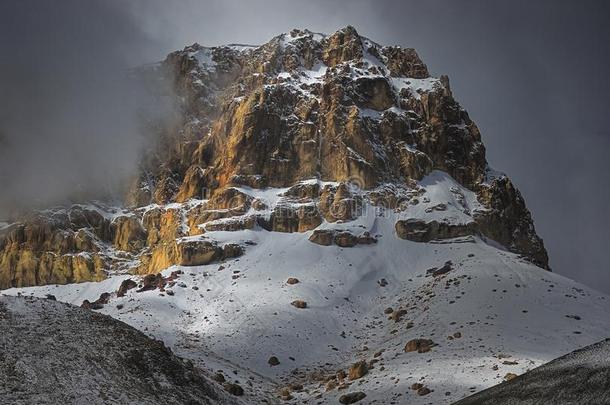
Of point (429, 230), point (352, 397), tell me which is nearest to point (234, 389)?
point (352, 397)

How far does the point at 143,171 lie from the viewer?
106 m

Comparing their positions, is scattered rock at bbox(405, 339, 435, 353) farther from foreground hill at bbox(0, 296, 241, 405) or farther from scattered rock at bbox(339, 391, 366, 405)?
foreground hill at bbox(0, 296, 241, 405)

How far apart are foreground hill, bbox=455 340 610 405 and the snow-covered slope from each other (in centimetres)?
1204

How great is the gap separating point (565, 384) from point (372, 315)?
1552 inches

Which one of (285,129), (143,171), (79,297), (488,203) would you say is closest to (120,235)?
(143,171)

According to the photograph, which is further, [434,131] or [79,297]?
[434,131]

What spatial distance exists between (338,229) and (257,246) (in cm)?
1087

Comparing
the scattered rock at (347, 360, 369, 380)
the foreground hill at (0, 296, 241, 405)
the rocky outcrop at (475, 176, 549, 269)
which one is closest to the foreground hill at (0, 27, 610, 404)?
the scattered rock at (347, 360, 369, 380)

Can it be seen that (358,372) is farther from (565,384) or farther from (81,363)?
(565,384)

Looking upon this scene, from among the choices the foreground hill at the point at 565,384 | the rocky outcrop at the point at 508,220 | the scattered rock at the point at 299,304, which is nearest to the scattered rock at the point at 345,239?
the rocky outcrop at the point at 508,220

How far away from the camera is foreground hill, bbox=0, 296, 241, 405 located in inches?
591

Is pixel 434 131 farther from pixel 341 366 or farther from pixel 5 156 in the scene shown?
pixel 5 156

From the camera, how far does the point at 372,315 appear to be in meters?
47.5

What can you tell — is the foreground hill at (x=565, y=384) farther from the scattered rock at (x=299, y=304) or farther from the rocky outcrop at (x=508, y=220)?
the rocky outcrop at (x=508, y=220)
